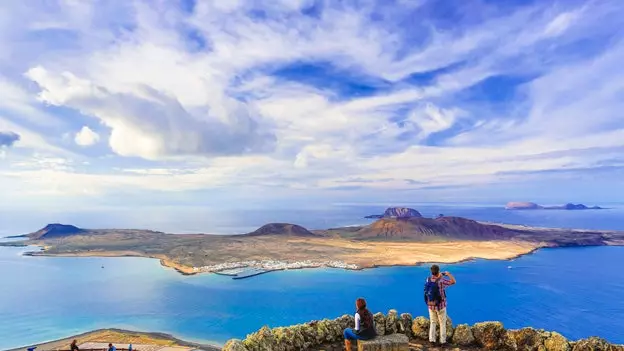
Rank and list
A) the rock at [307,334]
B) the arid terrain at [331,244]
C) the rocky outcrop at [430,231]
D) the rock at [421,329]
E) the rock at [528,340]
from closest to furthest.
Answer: the rock at [528,340], the rock at [307,334], the rock at [421,329], the arid terrain at [331,244], the rocky outcrop at [430,231]

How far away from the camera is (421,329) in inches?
253

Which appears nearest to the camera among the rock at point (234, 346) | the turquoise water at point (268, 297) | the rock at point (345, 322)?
the rock at point (234, 346)

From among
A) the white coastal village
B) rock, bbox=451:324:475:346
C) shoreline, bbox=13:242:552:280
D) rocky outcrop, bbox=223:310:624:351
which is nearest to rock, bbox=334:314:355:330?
rocky outcrop, bbox=223:310:624:351

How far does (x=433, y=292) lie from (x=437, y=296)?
3.1 inches

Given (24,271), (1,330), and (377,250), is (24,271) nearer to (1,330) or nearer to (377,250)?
(1,330)

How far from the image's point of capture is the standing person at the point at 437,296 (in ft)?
18.5

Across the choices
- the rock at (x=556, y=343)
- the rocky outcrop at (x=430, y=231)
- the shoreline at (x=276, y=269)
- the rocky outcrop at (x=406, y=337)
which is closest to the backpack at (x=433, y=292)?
the rocky outcrop at (x=406, y=337)

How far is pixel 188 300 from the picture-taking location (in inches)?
1148

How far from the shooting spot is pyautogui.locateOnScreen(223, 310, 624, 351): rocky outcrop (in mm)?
5395

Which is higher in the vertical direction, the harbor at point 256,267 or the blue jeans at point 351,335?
the blue jeans at point 351,335

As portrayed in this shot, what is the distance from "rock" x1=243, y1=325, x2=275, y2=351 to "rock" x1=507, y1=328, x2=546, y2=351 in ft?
12.2

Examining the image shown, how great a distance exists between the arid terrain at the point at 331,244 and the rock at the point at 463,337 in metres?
35.0

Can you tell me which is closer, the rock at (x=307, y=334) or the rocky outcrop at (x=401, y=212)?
the rock at (x=307, y=334)

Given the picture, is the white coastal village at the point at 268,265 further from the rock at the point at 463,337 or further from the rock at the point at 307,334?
the rock at the point at 463,337
